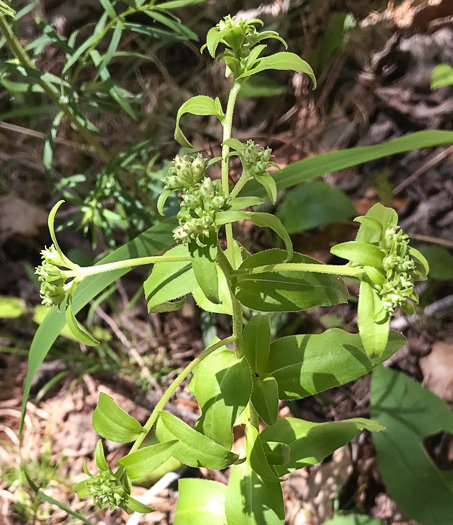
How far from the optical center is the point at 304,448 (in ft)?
3.17

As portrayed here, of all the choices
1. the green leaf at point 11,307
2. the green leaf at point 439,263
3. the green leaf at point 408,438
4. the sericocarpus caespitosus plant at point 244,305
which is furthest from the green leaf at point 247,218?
the green leaf at point 11,307

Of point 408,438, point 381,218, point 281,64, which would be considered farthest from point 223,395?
point 408,438

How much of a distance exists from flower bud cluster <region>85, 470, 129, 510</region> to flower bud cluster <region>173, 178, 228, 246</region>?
37cm

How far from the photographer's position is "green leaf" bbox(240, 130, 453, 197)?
3.45ft

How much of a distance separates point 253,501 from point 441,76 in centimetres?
149

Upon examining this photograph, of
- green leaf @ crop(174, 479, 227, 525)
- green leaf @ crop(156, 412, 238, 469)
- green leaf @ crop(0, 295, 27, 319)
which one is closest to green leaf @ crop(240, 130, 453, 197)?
green leaf @ crop(156, 412, 238, 469)

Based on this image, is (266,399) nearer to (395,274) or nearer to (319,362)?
(319,362)

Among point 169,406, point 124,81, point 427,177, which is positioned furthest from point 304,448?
point 124,81

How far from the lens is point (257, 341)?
0.86 meters

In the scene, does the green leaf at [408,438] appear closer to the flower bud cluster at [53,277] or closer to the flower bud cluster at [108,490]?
the flower bud cluster at [108,490]

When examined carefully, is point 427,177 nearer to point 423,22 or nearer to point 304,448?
point 423,22

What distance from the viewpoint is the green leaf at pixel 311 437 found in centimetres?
95

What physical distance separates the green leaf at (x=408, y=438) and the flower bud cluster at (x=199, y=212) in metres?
0.86

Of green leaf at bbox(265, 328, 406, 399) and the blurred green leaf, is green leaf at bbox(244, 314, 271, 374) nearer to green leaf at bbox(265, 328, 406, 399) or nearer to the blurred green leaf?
green leaf at bbox(265, 328, 406, 399)
